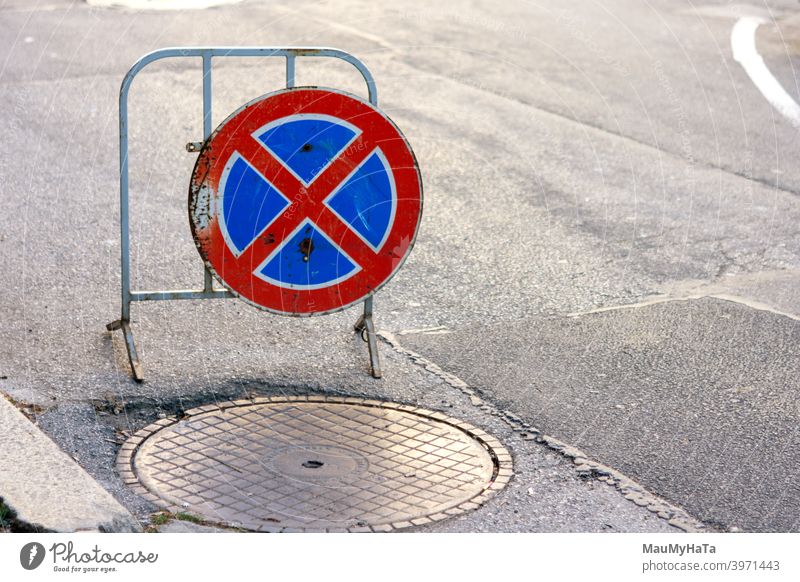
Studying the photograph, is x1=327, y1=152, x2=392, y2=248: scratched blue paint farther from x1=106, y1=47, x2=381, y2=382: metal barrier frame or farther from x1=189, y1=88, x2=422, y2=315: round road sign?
x1=106, y1=47, x2=381, y2=382: metal barrier frame

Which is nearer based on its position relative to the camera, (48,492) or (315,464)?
(48,492)

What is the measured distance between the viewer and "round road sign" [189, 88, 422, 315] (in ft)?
15.8

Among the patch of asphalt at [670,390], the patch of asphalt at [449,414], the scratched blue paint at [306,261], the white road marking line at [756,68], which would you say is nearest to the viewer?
the patch of asphalt at [449,414]

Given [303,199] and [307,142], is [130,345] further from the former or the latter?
[307,142]

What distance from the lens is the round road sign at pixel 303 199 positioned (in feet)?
15.8

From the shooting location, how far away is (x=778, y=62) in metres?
10.9

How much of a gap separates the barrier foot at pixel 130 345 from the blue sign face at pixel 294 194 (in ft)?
2.12

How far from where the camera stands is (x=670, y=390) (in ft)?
16.9

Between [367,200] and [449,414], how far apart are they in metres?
0.92

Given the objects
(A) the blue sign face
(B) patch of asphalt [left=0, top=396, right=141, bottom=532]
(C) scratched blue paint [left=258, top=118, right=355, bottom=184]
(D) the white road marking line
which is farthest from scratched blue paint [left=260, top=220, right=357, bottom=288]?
(D) the white road marking line

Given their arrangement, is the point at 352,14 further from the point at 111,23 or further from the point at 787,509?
the point at 787,509

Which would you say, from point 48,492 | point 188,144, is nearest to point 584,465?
point 48,492

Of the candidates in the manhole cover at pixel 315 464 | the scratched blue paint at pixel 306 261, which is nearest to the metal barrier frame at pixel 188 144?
the scratched blue paint at pixel 306 261

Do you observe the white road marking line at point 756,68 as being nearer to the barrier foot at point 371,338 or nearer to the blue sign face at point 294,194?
the barrier foot at point 371,338
